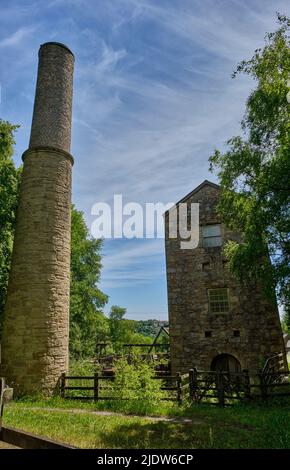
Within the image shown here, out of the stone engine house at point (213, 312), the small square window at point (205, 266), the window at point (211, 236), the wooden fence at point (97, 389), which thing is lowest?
the wooden fence at point (97, 389)

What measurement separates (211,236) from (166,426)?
10.7m

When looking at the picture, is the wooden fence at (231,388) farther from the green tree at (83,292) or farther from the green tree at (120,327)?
the green tree at (120,327)

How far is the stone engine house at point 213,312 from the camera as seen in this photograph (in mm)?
14156

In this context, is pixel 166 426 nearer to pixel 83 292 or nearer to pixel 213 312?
pixel 213 312

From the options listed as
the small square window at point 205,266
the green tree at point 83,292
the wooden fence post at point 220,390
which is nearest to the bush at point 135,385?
the wooden fence post at point 220,390

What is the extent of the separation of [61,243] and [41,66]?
27.1 ft

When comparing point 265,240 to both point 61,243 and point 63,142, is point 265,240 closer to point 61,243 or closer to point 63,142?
point 61,243

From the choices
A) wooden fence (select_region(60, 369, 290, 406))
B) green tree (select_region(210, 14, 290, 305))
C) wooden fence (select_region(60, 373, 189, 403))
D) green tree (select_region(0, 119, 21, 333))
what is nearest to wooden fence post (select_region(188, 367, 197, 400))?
wooden fence (select_region(60, 369, 290, 406))

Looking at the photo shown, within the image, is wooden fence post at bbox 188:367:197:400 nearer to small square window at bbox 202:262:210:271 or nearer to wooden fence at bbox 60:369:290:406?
wooden fence at bbox 60:369:290:406

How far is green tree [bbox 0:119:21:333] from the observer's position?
13.1 metres

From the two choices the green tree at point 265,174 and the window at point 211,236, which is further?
the window at point 211,236

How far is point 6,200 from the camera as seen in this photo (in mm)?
13336

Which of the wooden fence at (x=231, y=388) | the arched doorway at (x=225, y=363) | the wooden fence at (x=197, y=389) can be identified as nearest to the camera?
the wooden fence at (x=231, y=388)

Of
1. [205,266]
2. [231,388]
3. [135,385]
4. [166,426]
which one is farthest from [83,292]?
[166,426]
